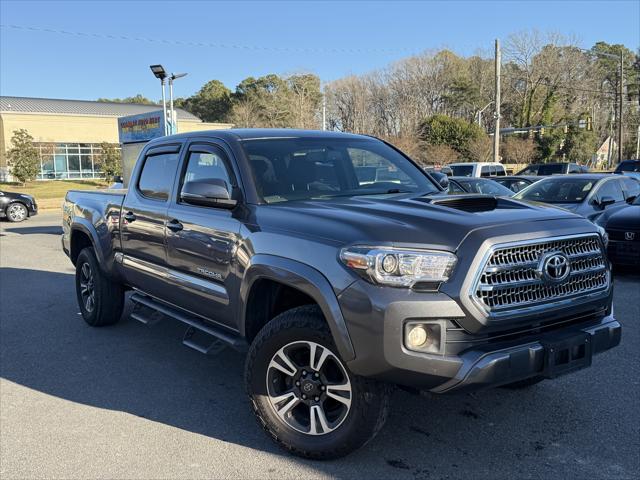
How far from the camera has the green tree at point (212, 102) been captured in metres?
71.8

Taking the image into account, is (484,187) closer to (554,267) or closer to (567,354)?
(554,267)

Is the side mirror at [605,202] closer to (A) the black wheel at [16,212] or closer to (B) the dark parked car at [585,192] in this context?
(B) the dark parked car at [585,192]

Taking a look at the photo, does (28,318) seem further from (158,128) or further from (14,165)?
(14,165)

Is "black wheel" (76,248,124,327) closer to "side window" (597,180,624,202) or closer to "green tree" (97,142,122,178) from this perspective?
"side window" (597,180,624,202)

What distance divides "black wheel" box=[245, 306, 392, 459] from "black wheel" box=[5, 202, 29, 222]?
18.0 metres

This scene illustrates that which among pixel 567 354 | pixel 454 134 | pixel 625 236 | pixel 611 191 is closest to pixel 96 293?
pixel 567 354

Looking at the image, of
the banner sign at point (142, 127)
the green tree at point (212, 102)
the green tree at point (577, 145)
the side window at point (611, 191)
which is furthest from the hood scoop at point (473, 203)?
the green tree at point (212, 102)

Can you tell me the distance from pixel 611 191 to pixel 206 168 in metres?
8.72

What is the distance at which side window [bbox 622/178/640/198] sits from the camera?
10.9m

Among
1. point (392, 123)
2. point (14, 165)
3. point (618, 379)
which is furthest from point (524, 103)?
point (618, 379)

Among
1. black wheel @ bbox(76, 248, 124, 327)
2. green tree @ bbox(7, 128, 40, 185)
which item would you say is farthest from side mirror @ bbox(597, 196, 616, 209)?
green tree @ bbox(7, 128, 40, 185)

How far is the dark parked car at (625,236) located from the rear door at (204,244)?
6369 millimetres

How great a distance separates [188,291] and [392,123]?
57732 mm

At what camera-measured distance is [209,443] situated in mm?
3557
